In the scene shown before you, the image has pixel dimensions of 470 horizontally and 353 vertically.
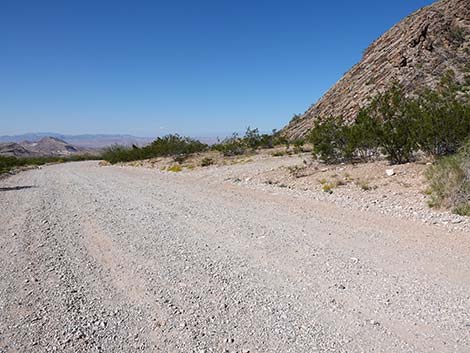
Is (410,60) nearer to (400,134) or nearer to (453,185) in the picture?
(400,134)

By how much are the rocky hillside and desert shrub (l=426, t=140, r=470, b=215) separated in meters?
21.8

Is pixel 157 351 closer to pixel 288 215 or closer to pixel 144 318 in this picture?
pixel 144 318

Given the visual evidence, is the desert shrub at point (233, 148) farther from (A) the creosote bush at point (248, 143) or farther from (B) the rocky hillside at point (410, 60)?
(B) the rocky hillside at point (410, 60)

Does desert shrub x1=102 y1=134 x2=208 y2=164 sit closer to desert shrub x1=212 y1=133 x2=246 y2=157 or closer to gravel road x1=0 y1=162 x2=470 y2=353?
desert shrub x1=212 y1=133 x2=246 y2=157

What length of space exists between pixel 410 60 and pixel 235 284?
33.9 metres

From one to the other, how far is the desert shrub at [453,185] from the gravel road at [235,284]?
145 centimetres

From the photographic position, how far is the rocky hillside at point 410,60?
31.1 metres

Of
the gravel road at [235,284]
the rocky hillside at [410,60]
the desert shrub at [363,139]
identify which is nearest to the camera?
the gravel road at [235,284]

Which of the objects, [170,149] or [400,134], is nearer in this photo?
[400,134]

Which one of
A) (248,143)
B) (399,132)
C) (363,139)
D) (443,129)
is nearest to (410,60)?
(248,143)

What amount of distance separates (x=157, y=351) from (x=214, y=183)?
1257 centimetres

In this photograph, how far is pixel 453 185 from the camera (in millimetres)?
9031

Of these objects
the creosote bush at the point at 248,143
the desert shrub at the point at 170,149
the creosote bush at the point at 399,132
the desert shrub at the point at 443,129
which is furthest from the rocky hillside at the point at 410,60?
the desert shrub at the point at 443,129

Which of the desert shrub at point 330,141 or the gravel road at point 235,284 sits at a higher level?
the desert shrub at point 330,141
